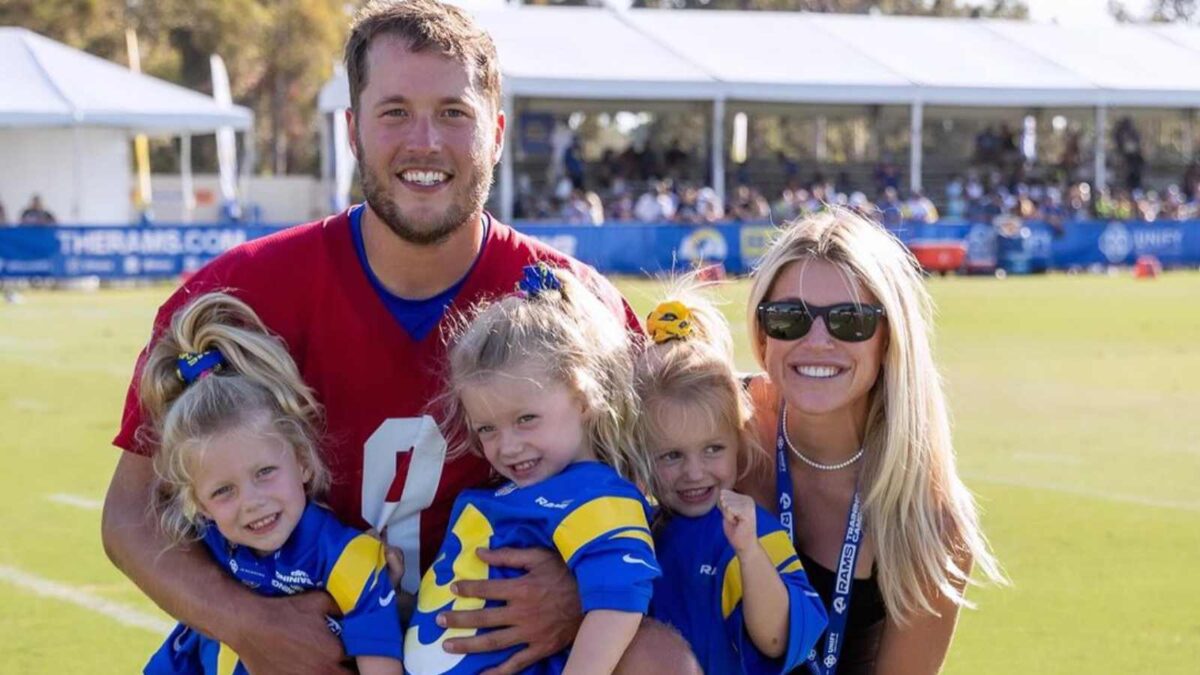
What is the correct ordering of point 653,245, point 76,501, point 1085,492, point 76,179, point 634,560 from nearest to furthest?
point 634,560
point 76,501
point 1085,492
point 653,245
point 76,179

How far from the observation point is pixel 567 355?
13.0 feet

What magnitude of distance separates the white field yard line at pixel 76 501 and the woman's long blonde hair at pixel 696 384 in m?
5.06

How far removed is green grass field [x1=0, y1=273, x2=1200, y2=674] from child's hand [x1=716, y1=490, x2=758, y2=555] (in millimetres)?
2008

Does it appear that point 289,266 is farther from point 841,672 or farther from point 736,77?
point 736,77

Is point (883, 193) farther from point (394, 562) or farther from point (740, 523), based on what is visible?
point (740, 523)

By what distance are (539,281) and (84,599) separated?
3515mm

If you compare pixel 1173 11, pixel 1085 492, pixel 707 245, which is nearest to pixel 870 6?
pixel 1173 11

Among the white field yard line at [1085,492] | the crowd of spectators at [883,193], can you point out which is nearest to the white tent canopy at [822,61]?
the crowd of spectators at [883,193]

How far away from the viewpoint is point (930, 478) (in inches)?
165

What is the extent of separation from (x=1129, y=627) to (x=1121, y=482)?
3.07m

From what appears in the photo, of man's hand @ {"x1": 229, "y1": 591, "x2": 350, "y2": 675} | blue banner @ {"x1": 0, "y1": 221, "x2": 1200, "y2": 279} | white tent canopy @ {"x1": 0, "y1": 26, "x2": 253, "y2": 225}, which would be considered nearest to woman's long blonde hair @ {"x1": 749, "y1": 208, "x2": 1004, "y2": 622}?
man's hand @ {"x1": 229, "y1": 591, "x2": 350, "y2": 675}

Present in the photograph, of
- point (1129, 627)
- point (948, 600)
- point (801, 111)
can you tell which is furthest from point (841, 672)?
point (801, 111)

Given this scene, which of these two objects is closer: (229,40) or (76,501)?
(76,501)

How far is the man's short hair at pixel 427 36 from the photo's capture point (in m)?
4.22
